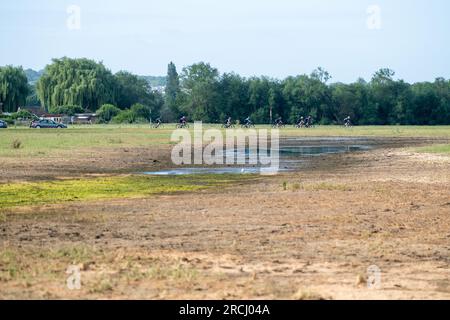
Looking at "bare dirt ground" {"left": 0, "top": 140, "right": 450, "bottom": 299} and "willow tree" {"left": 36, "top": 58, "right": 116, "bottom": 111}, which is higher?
"willow tree" {"left": 36, "top": 58, "right": 116, "bottom": 111}

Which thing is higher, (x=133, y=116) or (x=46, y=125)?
(x=133, y=116)

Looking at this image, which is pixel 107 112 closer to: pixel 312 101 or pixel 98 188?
pixel 312 101

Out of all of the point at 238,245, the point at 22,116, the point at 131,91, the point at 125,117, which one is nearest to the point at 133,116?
the point at 125,117

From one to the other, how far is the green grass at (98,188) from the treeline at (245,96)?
99776 mm

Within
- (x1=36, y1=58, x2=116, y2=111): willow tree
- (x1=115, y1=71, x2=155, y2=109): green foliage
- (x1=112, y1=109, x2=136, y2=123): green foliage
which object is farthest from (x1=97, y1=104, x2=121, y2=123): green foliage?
(x1=115, y1=71, x2=155, y2=109): green foliage

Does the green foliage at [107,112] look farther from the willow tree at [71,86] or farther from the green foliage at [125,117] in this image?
the willow tree at [71,86]

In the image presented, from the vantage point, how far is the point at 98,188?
24766 mm

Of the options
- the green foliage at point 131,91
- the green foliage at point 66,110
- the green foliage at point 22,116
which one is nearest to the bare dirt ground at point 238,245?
the green foliage at point 22,116

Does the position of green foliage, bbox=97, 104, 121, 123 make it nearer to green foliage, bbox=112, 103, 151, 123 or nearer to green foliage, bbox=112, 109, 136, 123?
green foliage, bbox=112, 103, 151, 123

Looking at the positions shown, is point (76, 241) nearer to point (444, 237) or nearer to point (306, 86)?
point (444, 237)

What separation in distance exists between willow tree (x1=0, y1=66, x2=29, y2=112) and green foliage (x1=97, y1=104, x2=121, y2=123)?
14.3 meters

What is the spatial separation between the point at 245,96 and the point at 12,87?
37.9 m

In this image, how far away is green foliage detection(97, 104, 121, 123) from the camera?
402ft

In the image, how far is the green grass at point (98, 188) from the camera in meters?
21.5
